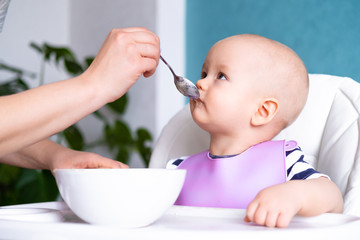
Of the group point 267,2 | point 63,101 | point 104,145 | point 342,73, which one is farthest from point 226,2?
point 63,101

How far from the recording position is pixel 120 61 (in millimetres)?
699

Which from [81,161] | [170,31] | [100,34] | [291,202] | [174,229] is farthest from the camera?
[100,34]

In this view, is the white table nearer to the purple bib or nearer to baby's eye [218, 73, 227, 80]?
the purple bib

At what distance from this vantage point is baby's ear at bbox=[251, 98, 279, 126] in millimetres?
984

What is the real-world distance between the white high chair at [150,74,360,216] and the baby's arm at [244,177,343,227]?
0.11 m

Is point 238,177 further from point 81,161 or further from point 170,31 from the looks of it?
point 170,31

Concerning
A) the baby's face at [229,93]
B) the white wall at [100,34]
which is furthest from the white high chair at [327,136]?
the white wall at [100,34]

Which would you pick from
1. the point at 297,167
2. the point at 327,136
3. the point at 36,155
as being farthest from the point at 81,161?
the point at 327,136

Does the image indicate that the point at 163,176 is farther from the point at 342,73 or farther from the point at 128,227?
the point at 342,73

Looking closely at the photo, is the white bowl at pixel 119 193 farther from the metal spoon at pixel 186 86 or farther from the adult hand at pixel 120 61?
the metal spoon at pixel 186 86

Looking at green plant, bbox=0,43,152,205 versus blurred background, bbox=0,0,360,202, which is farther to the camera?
green plant, bbox=0,43,152,205

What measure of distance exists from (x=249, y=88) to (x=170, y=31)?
1.60m

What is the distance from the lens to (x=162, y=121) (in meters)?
2.59

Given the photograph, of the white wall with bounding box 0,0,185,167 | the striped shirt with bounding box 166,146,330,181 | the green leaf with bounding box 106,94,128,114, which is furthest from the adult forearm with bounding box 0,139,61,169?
the green leaf with bounding box 106,94,128,114
